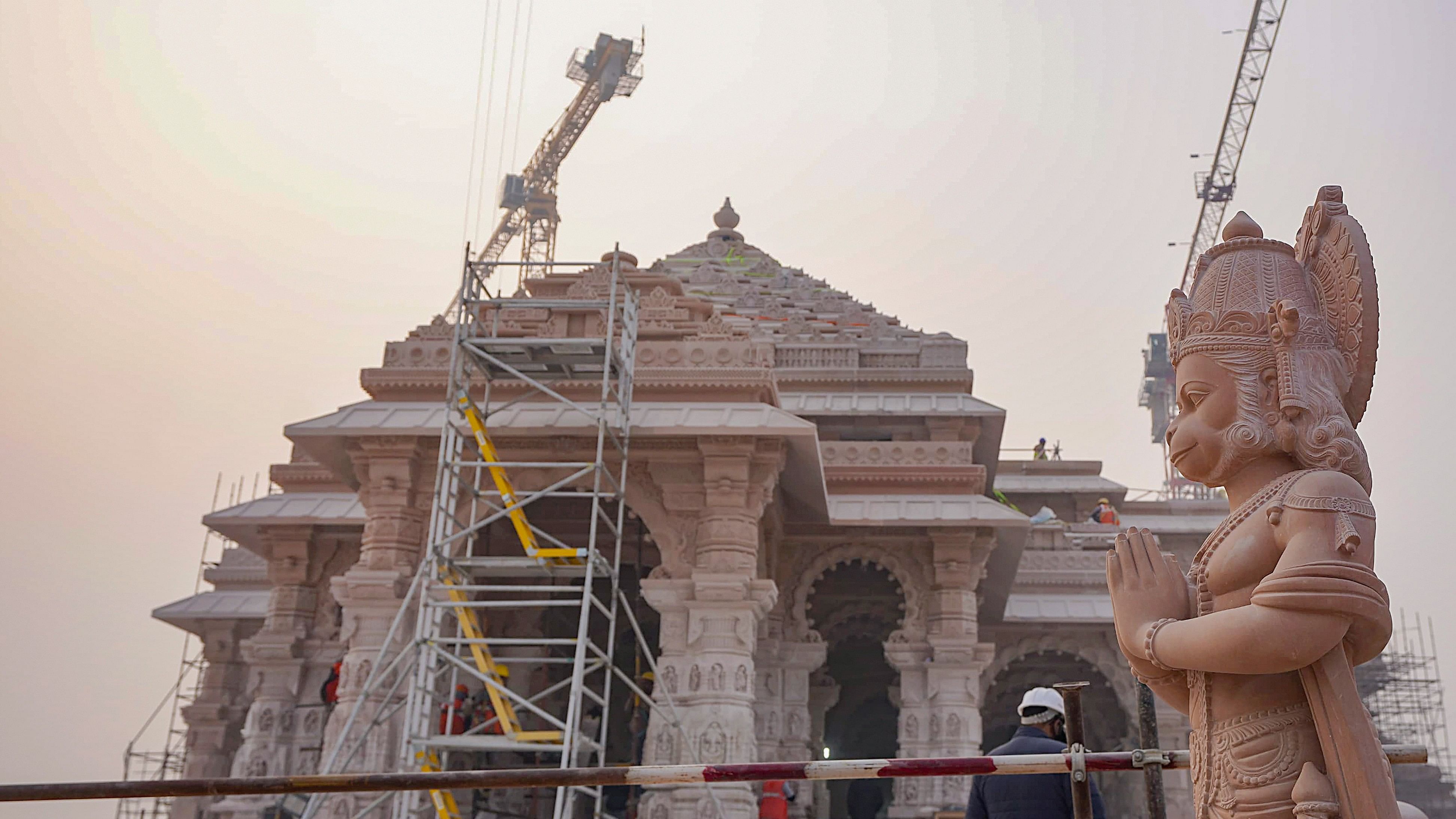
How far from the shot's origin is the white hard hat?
219 inches

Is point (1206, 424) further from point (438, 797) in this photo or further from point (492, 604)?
point (438, 797)

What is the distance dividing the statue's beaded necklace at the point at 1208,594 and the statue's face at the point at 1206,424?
130mm

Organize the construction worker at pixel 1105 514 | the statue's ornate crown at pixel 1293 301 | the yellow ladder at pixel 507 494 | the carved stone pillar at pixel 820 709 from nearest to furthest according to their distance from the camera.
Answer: the statue's ornate crown at pixel 1293 301
the yellow ladder at pixel 507 494
the carved stone pillar at pixel 820 709
the construction worker at pixel 1105 514

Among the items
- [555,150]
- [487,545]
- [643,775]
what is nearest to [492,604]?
[487,545]

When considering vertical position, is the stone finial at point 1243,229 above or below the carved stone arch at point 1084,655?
below

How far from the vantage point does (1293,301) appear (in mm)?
3605

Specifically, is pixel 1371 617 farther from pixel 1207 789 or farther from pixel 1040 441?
pixel 1040 441

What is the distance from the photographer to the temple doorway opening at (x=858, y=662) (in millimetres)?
17000

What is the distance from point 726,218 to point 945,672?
17.5m

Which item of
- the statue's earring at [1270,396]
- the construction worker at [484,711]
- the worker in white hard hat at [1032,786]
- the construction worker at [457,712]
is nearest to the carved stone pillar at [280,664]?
the construction worker at [484,711]

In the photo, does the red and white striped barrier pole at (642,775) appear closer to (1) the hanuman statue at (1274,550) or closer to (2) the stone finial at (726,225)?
(1) the hanuman statue at (1274,550)

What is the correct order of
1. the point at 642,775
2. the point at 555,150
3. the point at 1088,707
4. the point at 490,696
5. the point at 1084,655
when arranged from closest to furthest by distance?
the point at 642,775, the point at 490,696, the point at 1084,655, the point at 1088,707, the point at 555,150

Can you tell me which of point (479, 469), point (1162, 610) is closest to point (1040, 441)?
point (479, 469)

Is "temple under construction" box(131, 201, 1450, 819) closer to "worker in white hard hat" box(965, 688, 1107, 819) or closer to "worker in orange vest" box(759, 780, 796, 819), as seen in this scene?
"worker in orange vest" box(759, 780, 796, 819)
